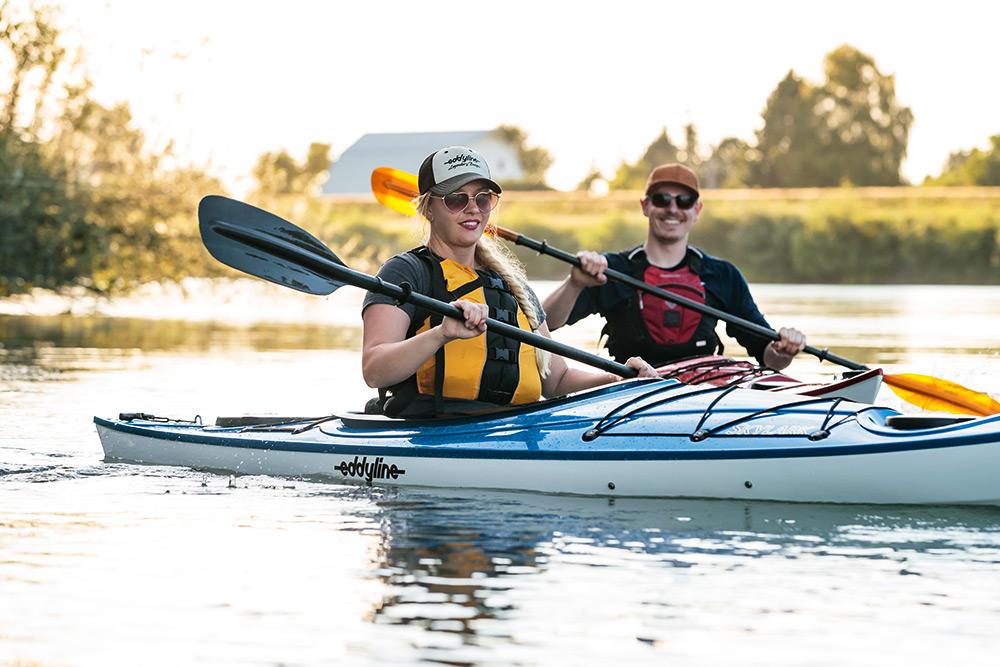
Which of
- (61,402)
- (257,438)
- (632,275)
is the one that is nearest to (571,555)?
(257,438)

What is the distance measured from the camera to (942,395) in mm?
7688

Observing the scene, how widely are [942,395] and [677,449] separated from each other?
1875 millimetres

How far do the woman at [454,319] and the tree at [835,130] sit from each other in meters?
56.6

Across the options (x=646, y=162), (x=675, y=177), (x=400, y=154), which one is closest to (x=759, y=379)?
(x=675, y=177)

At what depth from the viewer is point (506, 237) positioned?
28.2 ft

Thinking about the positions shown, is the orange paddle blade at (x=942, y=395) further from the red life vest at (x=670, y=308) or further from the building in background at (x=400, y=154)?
the building in background at (x=400, y=154)

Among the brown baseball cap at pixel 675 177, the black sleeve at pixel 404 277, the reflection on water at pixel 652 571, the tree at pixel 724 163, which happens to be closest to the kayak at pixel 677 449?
the reflection on water at pixel 652 571

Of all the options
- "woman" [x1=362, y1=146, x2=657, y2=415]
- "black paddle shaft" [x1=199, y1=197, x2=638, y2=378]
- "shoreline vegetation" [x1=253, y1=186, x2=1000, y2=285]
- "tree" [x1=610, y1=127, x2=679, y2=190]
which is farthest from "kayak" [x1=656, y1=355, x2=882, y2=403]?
"tree" [x1=610, y1=127, x2=679, y2=190]

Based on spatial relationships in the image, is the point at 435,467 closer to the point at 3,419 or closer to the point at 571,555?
the point at 571,555

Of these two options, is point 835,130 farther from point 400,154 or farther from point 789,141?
point 400,154

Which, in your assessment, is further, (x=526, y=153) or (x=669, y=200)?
(x=526, y=153)

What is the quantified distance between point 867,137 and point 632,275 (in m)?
56.8

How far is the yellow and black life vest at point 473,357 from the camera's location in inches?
254

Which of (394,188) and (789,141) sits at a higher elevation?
(789,141)
